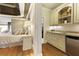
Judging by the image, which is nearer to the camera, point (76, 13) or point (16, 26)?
point (76, 13)

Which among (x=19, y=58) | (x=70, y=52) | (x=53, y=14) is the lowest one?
(x=70, y=52)

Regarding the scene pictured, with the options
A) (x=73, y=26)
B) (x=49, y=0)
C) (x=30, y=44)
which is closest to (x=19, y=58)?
(x=49, y=0)

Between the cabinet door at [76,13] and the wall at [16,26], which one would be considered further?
the wall at [16,26]

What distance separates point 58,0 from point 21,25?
3.47 meters

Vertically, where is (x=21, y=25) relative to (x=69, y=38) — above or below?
above

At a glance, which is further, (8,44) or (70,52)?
(8,44)

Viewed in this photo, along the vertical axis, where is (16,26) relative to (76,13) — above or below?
below

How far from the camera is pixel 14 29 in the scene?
4199mm

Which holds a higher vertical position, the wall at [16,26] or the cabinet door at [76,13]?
the cabinet door at [76,13]

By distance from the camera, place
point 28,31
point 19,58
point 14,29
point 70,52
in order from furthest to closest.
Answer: point 14,29 < point 28,31 < point 70,52 < point 19,58

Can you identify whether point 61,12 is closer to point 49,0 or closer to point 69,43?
point 69,43

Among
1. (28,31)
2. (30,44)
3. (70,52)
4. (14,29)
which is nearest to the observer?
(70,52)

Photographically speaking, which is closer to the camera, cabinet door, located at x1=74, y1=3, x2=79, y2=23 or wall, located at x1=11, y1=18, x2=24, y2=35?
cabinet door, located at x1=74, y1=3, x2=79, y2=23

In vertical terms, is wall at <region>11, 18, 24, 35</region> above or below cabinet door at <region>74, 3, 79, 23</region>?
below
